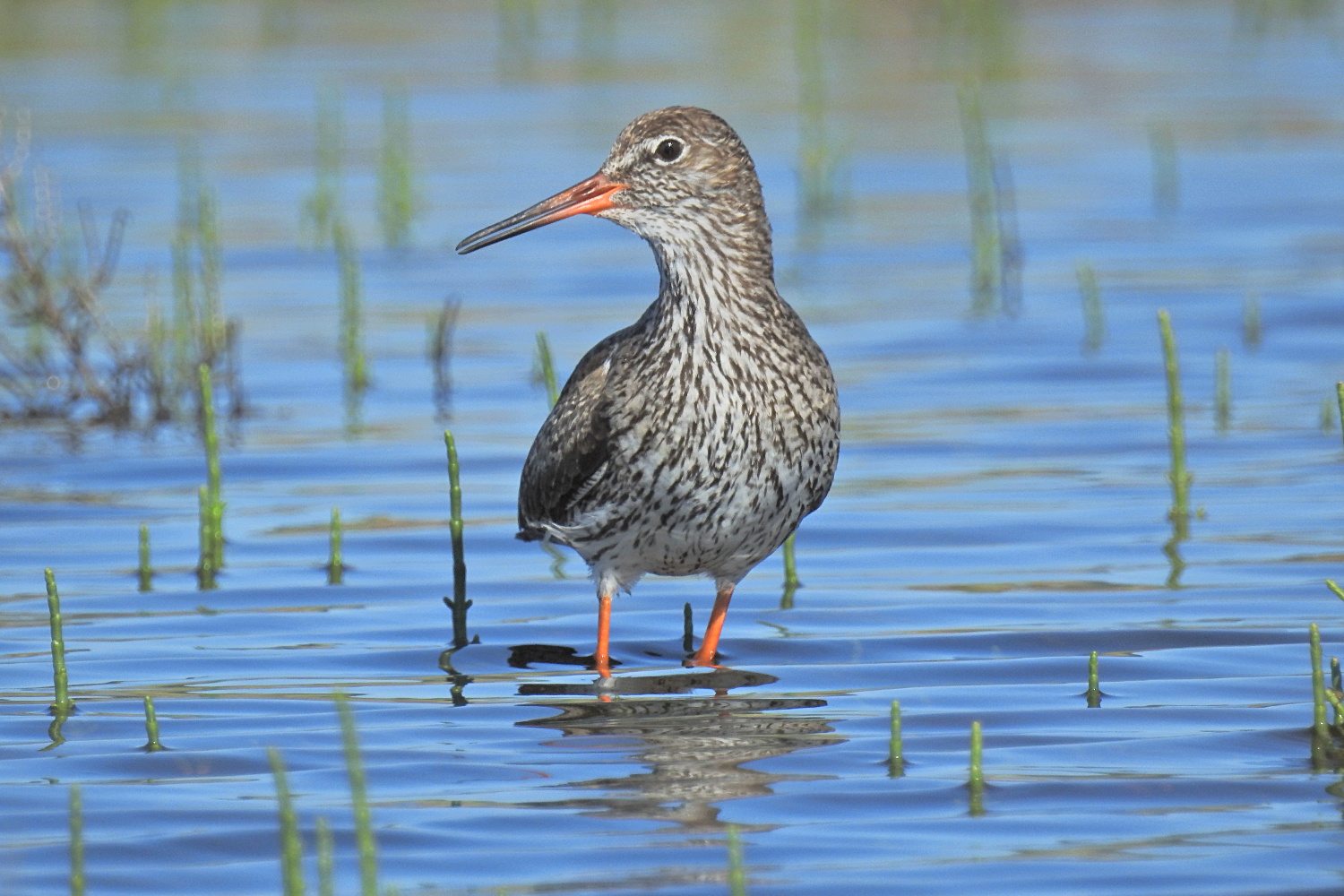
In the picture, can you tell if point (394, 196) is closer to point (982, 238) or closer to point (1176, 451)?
point (982, 238)

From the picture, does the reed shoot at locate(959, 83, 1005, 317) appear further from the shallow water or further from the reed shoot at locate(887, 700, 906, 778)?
the reed shoot at locate(887, 700, 906, 778)

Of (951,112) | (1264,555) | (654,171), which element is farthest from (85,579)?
(951,112)

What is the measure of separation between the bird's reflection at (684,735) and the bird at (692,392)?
46cm

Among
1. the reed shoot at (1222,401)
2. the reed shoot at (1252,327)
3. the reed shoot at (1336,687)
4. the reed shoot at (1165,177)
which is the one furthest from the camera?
the reed shoot at (1165,177)

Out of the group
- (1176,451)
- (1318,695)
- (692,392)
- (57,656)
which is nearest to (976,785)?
(1318,695)

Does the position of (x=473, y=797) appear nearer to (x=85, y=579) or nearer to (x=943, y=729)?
(x=943, y=729)

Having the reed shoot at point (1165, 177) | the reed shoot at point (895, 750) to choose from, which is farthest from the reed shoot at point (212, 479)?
the reed shoot at point (1165, 177)

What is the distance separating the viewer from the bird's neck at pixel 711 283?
7.26 metres

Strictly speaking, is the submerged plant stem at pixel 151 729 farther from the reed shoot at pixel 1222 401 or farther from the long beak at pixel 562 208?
the reed shoot at pixel 1222 401

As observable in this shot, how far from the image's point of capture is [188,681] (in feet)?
25.6

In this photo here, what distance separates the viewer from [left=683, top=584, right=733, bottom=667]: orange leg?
7969 millimetres

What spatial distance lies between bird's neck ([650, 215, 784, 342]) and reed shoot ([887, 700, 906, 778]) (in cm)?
156

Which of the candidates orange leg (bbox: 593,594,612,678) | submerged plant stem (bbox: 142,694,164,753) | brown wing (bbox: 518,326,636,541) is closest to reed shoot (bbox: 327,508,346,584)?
brown wing (bbox: 518,326,636,541)

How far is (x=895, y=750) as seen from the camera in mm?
6230
